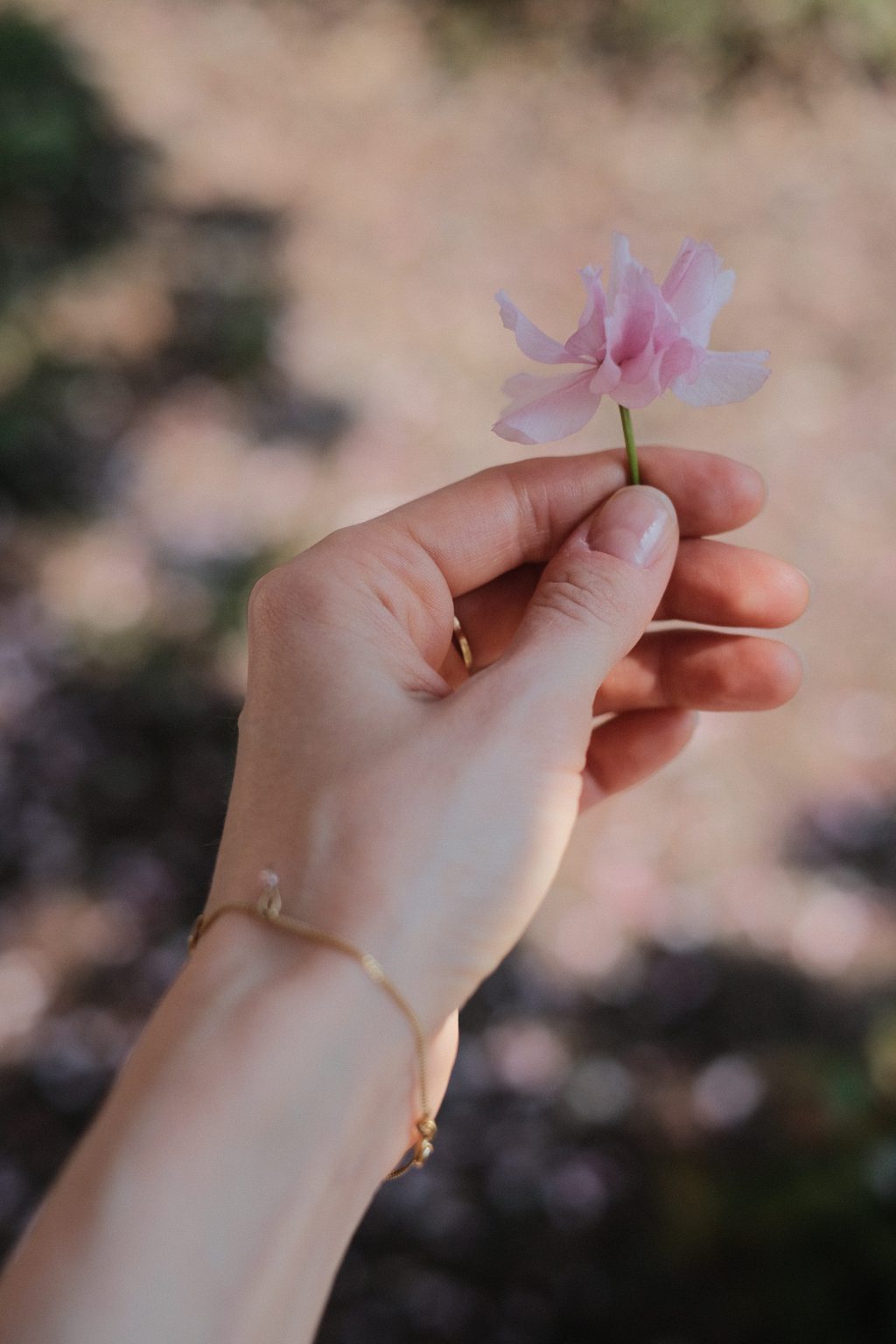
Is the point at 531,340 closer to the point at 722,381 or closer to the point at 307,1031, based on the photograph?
the point at 722,381

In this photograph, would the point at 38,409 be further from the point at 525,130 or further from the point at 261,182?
the point at 525,130

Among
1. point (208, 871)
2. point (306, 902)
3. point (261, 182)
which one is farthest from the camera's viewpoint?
point (261, 182)

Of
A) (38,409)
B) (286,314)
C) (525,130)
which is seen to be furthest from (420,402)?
(525,130)

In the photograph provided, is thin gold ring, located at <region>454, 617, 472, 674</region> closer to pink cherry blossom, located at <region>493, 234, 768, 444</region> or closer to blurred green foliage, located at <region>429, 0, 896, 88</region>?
pink cherry blossom, located at <region>493, 234, 768, 444</region>

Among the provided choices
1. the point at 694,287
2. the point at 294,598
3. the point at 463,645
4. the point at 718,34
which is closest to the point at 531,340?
the point at 694,287

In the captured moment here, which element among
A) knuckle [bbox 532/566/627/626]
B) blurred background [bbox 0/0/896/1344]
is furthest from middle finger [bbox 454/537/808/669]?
blurred background [bbox 0/0/896/1344]

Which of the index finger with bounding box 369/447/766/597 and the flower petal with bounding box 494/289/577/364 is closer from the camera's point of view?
the flower petal with bounding box 494/289/577/364
